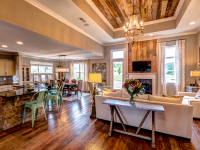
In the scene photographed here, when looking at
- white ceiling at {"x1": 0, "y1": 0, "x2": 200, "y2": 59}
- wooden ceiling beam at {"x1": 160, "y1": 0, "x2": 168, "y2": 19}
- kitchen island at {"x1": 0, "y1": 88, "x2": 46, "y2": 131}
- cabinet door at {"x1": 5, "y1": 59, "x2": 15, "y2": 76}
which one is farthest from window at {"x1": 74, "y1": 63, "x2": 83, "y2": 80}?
wooden ceiling beam at {"x1": 160, "y1": 0, "x2": 168, "y2": 19}

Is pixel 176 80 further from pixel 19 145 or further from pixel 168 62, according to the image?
pixel 19 145

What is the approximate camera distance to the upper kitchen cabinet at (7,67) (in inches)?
217

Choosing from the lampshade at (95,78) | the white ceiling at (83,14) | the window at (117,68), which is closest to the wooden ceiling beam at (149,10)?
the white ceiling at (83,14)

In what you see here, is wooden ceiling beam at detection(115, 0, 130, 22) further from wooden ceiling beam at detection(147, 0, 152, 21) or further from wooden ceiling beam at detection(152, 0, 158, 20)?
wooden ceiling beam at detection(152, 0, 158, 20)

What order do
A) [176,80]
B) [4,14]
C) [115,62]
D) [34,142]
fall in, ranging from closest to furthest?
[4,14] → [34,142] → [176,80] → [115,62]

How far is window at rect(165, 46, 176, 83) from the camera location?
5.29 m

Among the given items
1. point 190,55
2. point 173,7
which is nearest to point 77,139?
point 173,7

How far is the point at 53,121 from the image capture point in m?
3.06

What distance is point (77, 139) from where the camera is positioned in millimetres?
2230

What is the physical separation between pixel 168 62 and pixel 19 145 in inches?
258

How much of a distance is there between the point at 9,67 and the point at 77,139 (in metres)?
6.11

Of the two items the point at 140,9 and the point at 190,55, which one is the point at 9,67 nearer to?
the point at 140,9

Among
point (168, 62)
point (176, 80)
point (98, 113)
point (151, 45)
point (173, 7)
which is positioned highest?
point (173, 7)

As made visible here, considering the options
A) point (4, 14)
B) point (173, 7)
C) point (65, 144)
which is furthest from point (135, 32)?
point (65, 144)
